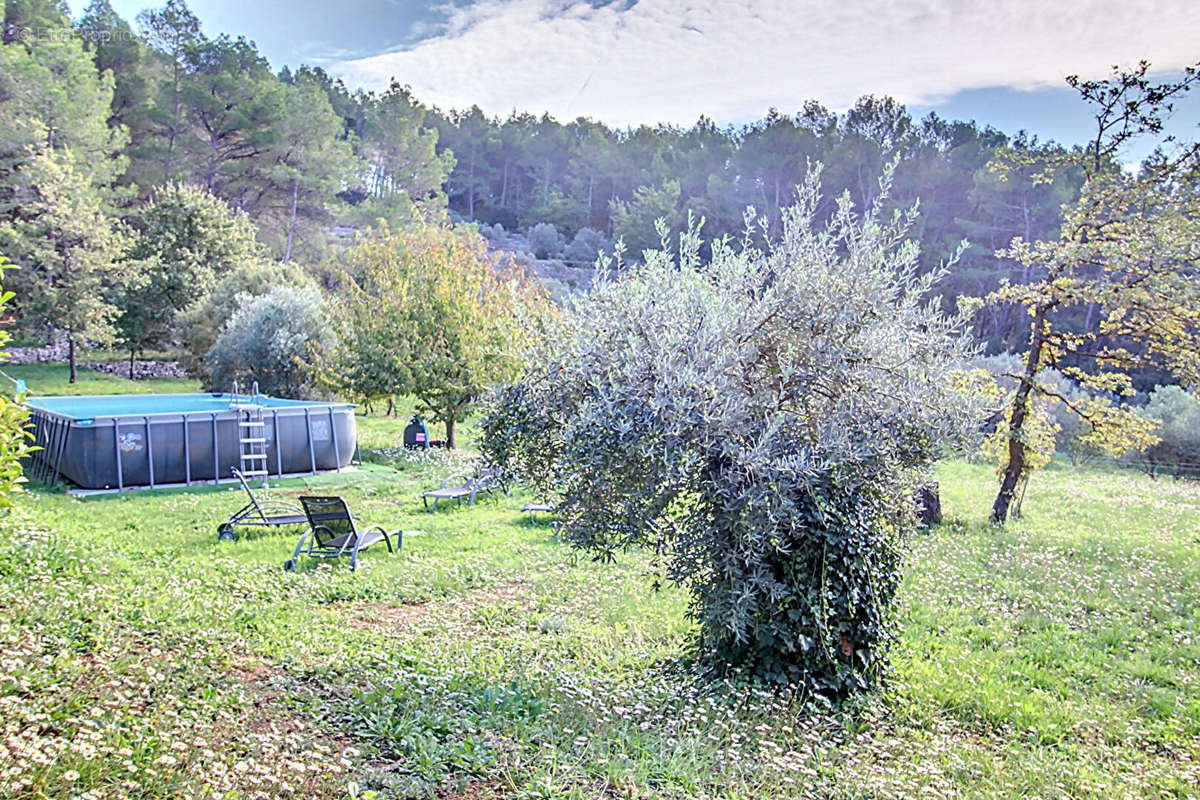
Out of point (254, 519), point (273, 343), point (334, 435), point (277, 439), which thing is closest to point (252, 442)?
point (277, 439)

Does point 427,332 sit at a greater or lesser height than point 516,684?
greater

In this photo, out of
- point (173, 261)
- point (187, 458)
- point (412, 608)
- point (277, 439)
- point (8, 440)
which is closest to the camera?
point (8, 440)

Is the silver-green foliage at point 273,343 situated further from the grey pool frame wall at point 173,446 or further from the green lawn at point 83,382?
the grey pool frame wall at point 173,446

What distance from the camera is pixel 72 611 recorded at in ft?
16.6

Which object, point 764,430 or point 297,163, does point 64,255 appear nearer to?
point 297,163

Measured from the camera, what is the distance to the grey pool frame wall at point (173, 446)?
13.2 meters

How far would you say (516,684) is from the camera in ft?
16.2

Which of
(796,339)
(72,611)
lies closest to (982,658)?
(796,339)

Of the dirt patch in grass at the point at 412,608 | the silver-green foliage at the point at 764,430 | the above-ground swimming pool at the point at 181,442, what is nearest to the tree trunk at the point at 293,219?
the above-ground swimming pool at the point at 181,442

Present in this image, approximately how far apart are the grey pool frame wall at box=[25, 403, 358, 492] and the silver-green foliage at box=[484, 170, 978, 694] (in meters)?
11.1

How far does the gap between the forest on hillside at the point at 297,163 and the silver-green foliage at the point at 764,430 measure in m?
21.3

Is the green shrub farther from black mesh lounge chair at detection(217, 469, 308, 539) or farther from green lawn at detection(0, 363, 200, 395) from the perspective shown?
green lawn at detection(0, 363, 200, 395)

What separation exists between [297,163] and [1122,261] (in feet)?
137

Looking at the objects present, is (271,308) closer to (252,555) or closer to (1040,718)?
(252,555)
